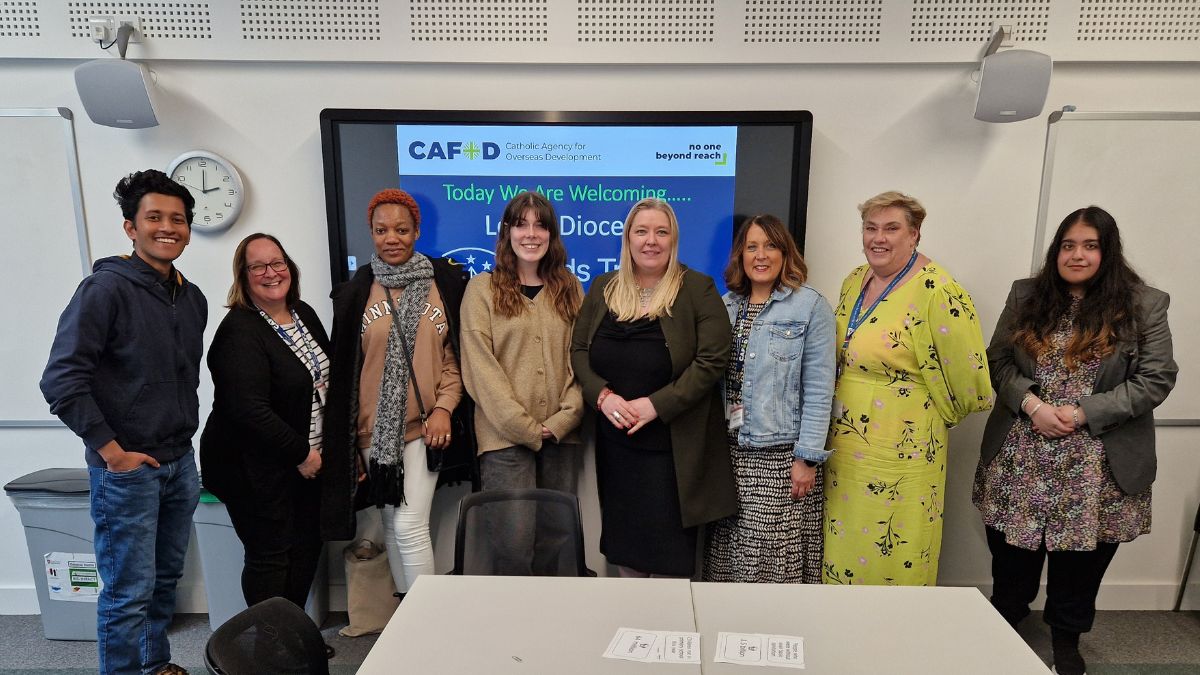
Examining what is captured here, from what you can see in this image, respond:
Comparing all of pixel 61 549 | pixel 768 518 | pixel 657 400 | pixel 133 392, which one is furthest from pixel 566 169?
pixel 61 549

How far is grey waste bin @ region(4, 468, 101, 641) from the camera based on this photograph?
2.55m

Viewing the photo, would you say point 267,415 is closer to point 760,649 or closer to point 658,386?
point 658,386

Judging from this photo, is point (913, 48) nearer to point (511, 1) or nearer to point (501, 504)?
point (511, 1)

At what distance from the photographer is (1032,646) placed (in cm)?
260

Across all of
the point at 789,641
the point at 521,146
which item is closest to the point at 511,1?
the point at 521,146

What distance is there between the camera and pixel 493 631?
4.55 feet

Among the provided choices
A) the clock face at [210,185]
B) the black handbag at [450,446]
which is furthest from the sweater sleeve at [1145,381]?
the clock face at [210,185]

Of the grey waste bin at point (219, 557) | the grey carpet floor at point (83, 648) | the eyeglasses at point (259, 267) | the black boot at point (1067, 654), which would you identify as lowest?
the grey carpet floor at point (83, 648)

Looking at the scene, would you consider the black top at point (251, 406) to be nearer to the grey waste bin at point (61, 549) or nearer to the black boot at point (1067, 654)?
the grey waste bin at point (61, 549)

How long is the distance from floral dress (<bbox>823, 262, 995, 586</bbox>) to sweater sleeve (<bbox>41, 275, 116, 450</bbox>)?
2418 mm

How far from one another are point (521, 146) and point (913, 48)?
1.70 metres

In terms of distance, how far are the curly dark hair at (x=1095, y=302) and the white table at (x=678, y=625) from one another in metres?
1.13

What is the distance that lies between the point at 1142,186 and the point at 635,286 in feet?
7.42

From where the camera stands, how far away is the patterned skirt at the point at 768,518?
220 cm
